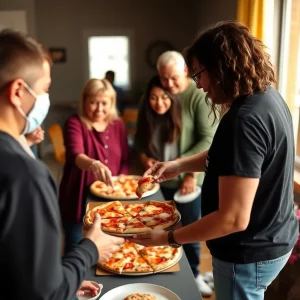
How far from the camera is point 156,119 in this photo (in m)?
2.54

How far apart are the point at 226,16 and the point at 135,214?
11.6 ft

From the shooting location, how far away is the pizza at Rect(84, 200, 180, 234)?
1602 mm

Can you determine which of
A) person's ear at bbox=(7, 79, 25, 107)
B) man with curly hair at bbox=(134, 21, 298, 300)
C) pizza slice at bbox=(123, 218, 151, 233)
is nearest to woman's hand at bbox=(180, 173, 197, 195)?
pizza slice at bbox=(123, 218, 151, 233)

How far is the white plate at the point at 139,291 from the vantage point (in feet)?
4.31

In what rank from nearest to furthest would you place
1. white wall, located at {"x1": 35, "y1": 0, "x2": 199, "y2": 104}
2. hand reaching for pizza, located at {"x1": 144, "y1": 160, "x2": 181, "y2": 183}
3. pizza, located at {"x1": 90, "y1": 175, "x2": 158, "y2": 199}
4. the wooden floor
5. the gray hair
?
hand reaching for pizza, located at {"x1": 144, "y1": 160, "x2": 181, "y2": 183}, pizza, located at {"x1": 90, "y1": 175, "x2": 158, "y2": 199}, the gray hair, the wooden floor, white wall, located at {"x1": 35, "y1": 0, "x2": 199, "y2": 104}

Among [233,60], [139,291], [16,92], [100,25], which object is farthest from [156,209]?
[100,25]

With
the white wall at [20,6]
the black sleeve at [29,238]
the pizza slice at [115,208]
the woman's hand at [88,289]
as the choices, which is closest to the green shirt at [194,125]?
the pizza slice at [115,208]

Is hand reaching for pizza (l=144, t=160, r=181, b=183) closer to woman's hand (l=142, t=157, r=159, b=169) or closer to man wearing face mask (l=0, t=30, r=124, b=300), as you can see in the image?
woman's hand (l=142, t=157, r=159, b=169)

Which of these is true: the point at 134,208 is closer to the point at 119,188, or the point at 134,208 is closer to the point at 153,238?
the point at 119,188

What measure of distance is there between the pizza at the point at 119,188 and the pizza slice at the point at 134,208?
19cm

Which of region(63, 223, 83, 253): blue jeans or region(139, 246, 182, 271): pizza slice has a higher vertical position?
region(139, 246, 182, 271): pizza slice

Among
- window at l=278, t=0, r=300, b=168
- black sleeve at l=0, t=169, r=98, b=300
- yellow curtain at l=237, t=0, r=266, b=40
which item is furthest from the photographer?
window at l=278, t=0, r=300, b=168

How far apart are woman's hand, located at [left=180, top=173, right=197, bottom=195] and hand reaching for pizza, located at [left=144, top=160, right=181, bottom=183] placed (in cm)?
67

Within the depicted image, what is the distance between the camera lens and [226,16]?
4.71 metres
